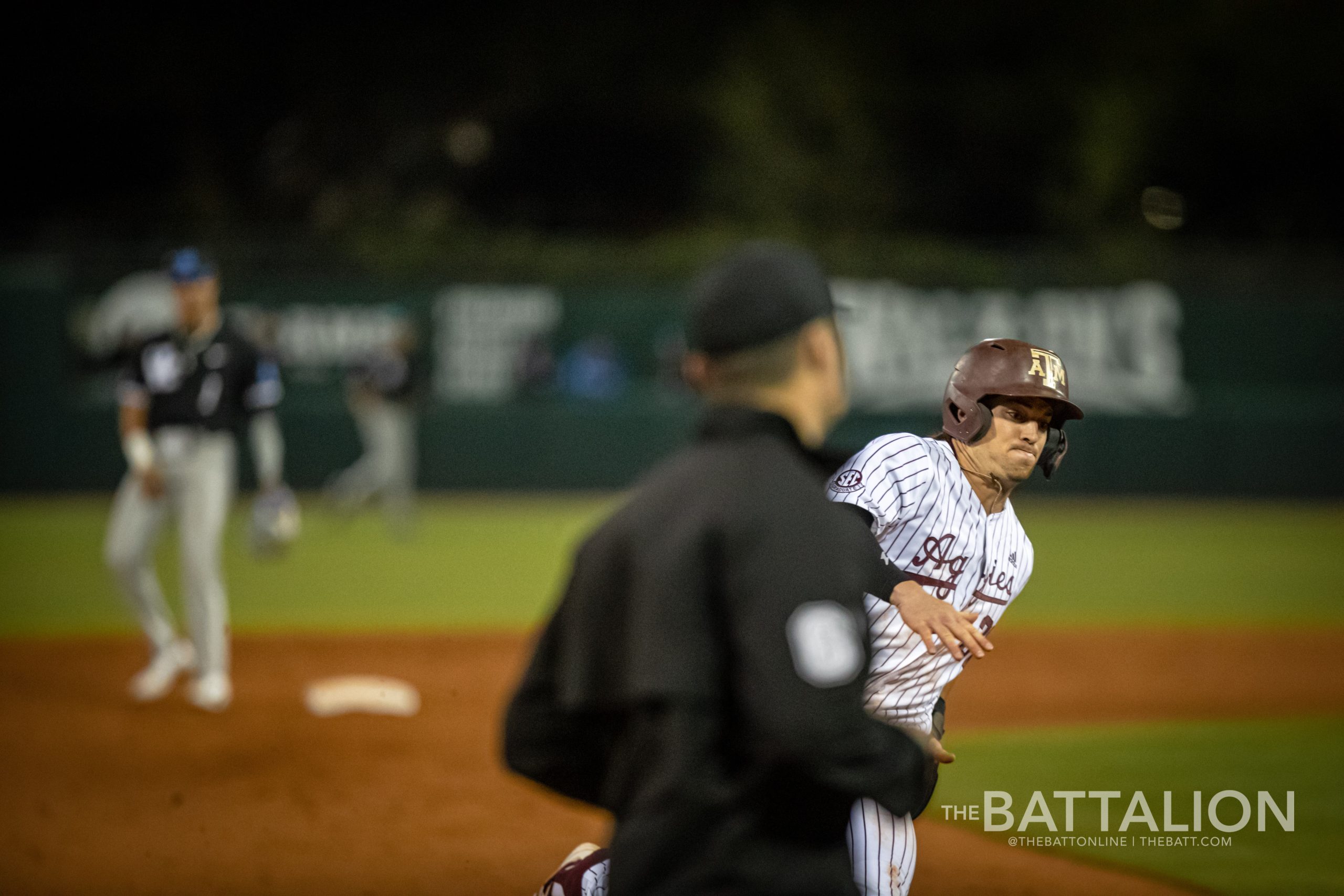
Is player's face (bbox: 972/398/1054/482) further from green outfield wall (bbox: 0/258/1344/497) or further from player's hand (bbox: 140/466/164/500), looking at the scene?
green outfield wall (bbox: 0/258/1344/497)

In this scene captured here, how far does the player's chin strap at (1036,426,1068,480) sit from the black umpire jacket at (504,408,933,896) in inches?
65.4

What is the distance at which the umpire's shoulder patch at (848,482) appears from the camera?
3.43 meters

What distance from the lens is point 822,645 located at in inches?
82.4

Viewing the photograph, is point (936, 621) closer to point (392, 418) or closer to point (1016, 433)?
point (1016, 433)

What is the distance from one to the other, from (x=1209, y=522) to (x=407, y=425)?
36.3ft

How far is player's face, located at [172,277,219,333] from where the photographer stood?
27.3 feet

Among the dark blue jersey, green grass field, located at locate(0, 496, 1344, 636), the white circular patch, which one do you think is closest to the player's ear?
the white circular patch

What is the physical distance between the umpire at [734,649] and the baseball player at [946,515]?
3.90 feet

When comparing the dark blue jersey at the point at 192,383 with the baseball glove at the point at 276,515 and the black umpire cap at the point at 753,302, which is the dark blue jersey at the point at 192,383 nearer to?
the baseball glove at the point at 276,515

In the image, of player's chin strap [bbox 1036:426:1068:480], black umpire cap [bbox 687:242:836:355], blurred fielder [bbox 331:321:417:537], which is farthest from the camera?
blurred fielder [bbox 331:321:417:537]

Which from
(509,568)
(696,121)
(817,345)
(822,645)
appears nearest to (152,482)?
(817,345)

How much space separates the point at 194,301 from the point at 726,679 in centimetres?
695

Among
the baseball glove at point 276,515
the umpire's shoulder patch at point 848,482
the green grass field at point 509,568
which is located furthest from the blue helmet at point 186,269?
the umpire's shoulder patch at point 848,482

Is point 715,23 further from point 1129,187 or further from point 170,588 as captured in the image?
point 170,588
